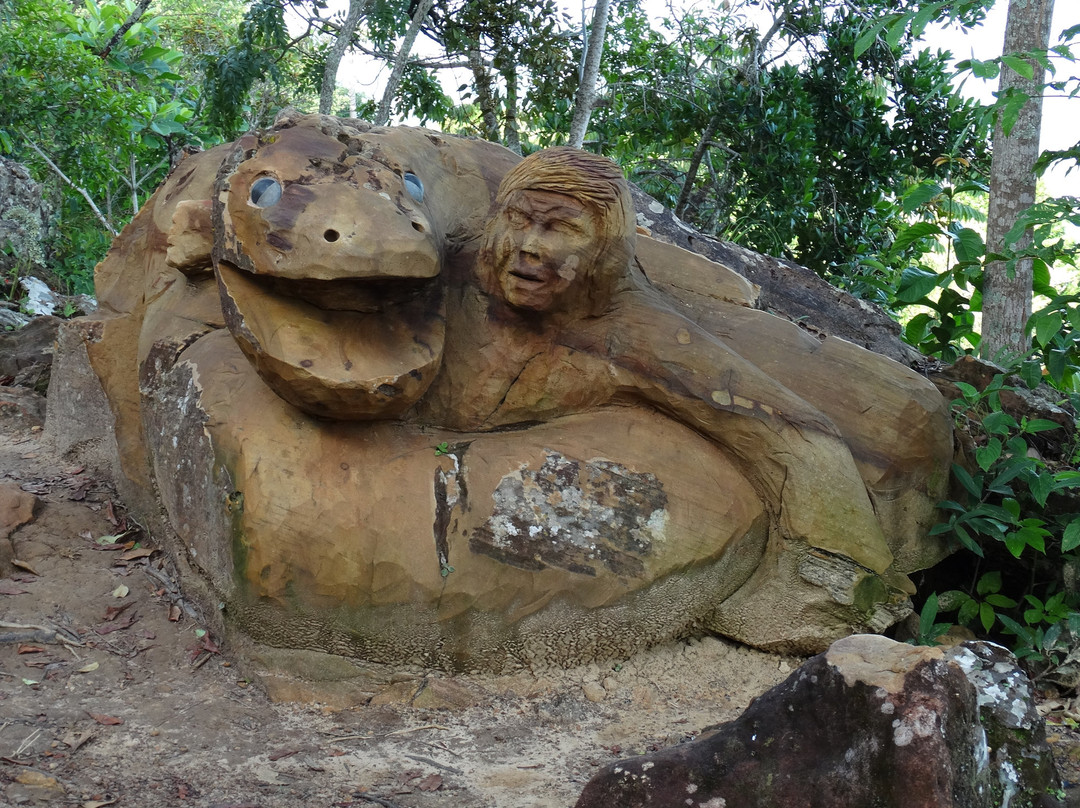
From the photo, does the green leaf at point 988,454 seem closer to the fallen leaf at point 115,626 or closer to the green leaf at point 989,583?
the green leaf at point 989,583

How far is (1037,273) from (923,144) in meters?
2.83

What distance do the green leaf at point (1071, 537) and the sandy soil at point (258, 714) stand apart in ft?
3.65

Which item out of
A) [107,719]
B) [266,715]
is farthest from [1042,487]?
[107,719]

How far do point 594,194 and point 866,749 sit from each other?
2047 mm

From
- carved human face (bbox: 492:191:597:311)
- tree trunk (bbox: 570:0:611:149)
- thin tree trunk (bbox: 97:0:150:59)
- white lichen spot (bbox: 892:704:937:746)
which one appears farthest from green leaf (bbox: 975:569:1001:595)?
thin tree trunk (bbox: 97:0:150:59)

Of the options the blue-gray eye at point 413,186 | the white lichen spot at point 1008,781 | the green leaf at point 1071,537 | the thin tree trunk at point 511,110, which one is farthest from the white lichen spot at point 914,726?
the thin tree trunk at point 511,110

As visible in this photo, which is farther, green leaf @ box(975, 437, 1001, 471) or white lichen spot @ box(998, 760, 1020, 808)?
green leaf @ box(975, 437, 1001, 471)

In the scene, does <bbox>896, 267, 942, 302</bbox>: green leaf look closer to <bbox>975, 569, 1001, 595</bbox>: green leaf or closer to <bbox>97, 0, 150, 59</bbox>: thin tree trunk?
<bbox>975, 569, 1001, 595</bbox>: green leaf

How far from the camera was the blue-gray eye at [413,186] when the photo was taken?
Answer: 12.3ft

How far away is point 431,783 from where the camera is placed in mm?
2967

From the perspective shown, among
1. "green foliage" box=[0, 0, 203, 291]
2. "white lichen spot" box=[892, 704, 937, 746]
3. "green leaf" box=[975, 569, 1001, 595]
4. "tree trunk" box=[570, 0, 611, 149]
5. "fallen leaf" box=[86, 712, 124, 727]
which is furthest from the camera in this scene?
"green foliage" box=[0, 0, 203, 291]

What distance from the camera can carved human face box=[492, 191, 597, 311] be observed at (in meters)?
3.54

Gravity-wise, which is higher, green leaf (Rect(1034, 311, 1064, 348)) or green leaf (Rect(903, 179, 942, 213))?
green leaf (Rect(903, 179, 942, 213))

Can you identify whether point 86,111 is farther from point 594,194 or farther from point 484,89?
point 594,194
